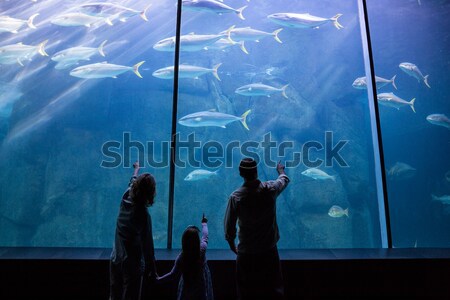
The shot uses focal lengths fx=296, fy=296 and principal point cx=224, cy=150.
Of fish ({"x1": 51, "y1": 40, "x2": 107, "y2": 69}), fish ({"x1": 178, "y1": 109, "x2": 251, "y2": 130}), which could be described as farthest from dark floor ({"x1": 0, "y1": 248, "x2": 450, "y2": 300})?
fish ({"x1": 51, "y1": 40, "x2": 107, "y2": 69})

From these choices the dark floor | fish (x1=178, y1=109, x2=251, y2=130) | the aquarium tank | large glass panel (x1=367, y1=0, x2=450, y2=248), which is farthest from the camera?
large glass panel (x1=367, y1=0, x2=450, y2=248)

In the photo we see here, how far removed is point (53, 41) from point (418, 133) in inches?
608

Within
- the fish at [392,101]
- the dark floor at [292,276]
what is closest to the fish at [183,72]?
the fish at [392,101]

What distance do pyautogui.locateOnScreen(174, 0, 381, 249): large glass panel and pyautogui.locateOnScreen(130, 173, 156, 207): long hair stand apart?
14.1 ft

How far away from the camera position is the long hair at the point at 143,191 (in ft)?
4.82

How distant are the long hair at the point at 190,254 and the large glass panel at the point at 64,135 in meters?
3.44

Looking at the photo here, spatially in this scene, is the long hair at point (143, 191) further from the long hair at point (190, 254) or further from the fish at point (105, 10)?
the fish at point (105, 10)

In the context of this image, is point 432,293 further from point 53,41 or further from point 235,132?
point 53,41

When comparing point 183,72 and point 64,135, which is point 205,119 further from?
point 64,135

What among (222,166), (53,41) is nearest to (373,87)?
(222,166)

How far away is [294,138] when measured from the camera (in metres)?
8.77

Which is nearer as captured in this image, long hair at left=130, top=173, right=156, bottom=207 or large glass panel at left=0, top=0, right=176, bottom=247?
long hair at left=130, top=173, right=156, bottom=207

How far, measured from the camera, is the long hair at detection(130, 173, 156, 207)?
147 centimetres

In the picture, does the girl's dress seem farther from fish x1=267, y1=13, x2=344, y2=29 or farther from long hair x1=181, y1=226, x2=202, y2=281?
fish x1=267, y1=13, x2=344, y2=29
